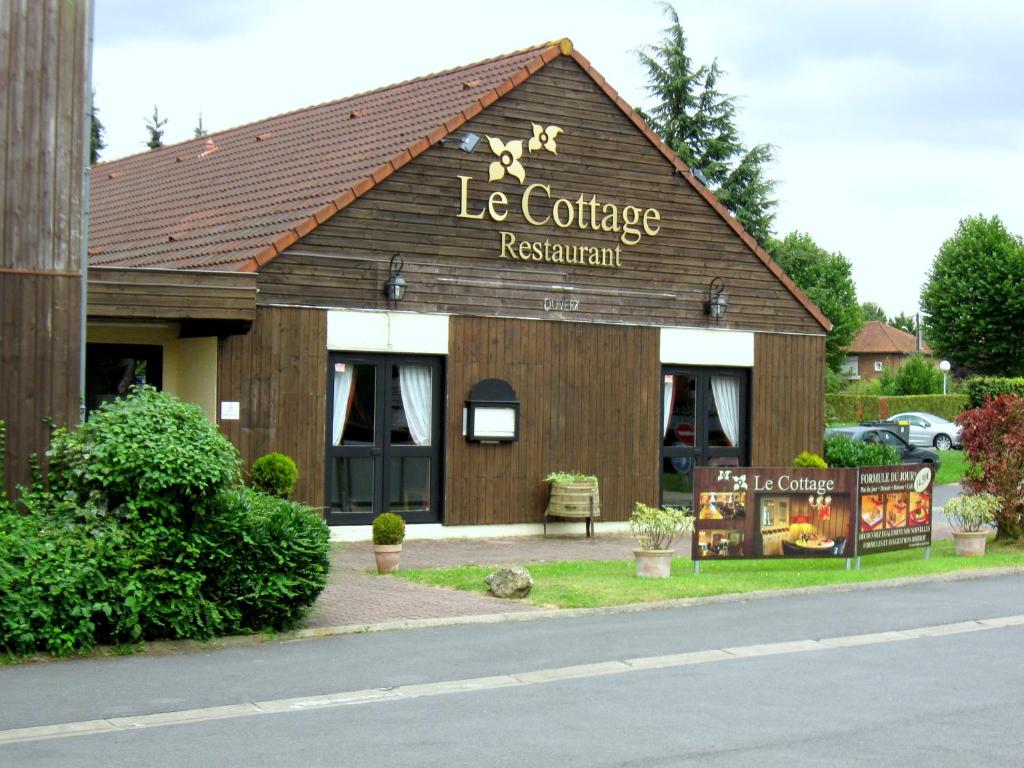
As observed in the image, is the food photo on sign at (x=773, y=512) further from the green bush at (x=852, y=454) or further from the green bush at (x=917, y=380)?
the green bush at (x=917, y=380)

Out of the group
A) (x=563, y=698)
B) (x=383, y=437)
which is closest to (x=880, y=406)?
(x=383, y=437)

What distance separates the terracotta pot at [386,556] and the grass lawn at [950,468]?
1913 cm

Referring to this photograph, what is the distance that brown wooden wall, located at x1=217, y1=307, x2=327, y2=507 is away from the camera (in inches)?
703

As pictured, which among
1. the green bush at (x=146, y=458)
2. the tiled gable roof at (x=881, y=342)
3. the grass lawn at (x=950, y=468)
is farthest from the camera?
the tiled gable roof at (x=881, y=342)

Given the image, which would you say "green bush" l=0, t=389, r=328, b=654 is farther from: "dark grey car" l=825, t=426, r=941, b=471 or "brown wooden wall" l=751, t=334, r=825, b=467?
"dark grey car" l=825, t=426, r=941, b=471

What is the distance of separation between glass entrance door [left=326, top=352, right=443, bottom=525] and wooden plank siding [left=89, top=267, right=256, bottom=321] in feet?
6.92

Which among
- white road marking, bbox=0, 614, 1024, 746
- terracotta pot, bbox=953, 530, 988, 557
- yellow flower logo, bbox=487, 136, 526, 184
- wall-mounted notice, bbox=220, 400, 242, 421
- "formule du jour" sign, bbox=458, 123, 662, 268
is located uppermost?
yellow flower logo, bbox=487, 136, 526, 184

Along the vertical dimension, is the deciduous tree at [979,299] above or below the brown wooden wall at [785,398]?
above

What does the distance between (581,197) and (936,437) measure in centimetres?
→ 3294

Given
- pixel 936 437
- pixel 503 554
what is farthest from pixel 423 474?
pixel 936 437

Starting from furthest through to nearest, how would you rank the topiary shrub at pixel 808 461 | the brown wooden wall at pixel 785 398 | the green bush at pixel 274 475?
the brown wooden wall at pixel 785 398 < the topiary shrub at pixel 808 461 < the green bush at pixel 274 475

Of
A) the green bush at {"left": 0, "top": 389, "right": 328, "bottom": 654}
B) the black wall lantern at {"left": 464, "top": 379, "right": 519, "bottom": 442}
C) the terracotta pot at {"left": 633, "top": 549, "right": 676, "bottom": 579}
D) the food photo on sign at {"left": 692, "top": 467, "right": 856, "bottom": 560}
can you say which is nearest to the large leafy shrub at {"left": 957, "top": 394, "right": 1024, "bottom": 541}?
the food photo on sign at {"left": 692, "top": 467, "right": 856, "bottom": 560}

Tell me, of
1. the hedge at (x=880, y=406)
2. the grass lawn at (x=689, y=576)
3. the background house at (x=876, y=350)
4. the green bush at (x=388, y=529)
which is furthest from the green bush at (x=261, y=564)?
the background house at (x=876, y=350)

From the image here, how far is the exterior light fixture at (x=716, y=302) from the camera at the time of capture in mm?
22141
